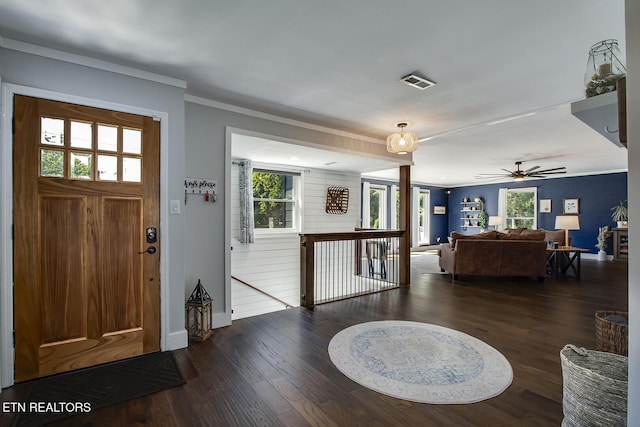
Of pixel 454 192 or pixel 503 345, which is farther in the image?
pixel 454 192

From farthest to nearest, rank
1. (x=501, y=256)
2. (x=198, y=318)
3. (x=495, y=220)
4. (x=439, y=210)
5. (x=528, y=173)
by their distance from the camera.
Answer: (x=439, y=210), (x=495, y=220), (x=528, y=173), (x=501, y=256), (x=198, y=318)

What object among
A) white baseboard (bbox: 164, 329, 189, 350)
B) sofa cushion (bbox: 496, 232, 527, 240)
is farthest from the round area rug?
sofa cushion (bbox: 496, 232, 527, 240)

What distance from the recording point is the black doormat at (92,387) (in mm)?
1936

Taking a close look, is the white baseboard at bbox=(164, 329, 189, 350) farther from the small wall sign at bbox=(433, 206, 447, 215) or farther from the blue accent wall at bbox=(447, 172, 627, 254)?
the blue accent wall at bbox=(447, 172, 627, 254)

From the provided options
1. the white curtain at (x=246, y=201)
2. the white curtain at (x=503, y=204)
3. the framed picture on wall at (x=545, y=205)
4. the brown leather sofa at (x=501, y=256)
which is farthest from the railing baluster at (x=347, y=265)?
the framed picture on wall at (x=545, y=205)

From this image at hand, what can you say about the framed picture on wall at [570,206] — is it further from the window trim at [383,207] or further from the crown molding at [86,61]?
the crown molding at [86,61]

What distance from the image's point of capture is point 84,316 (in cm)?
245

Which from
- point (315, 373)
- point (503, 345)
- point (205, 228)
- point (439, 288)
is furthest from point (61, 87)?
point (439, 288)

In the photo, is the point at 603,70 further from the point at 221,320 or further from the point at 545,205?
the point at 545,205

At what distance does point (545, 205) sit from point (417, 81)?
938 centimetres

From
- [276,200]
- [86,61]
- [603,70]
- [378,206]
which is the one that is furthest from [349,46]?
[378,206]

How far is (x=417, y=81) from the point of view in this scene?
9.18 feet

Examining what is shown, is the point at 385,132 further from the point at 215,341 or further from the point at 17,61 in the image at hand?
Result: the point at 17,61

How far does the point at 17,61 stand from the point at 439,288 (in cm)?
570
